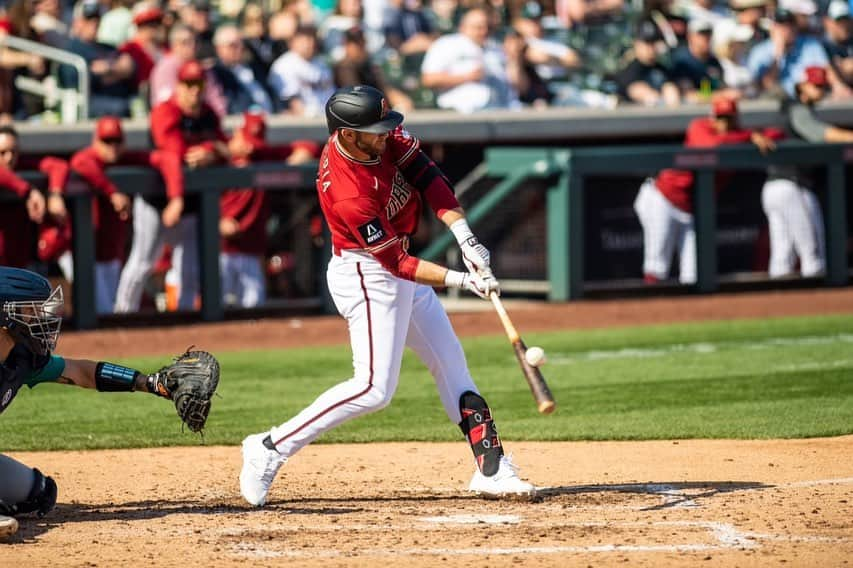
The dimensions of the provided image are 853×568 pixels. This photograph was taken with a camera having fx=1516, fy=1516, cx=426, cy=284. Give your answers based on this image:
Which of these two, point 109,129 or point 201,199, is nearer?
point 109,129

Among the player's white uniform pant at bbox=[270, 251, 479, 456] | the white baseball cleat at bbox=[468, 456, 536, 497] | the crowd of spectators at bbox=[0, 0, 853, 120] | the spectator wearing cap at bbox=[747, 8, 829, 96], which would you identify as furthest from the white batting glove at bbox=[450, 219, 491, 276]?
the spectator wearing cap at bbox=[747, 8, 829, 96]

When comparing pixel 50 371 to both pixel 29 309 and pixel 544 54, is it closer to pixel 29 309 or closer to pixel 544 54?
pixel 29 309

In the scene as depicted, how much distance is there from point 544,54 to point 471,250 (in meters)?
10.0

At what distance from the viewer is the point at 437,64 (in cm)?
1456

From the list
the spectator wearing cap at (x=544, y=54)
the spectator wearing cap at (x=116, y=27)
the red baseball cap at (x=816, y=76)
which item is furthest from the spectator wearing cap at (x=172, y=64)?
the red baseball cap at (x=816, y=76)

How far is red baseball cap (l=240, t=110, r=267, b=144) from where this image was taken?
12.6 m

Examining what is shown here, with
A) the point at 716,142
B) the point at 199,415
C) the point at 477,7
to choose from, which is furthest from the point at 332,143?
the point at 477,7

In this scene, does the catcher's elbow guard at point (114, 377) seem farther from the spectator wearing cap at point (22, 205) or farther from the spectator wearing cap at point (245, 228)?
the spectator wearing cap at point (245, 228)

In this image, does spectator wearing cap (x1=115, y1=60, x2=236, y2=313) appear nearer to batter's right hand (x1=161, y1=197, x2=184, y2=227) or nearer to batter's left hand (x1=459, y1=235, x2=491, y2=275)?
batter's right hand (x1=161, y1=197, x2=184, y2=227)

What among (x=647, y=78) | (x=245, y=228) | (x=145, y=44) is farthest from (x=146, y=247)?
(x=647, y=78)

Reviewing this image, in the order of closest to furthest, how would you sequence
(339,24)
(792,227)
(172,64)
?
(172,64)
(792,227)
(339,24)

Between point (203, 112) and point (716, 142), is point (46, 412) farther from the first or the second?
point (716, 142)

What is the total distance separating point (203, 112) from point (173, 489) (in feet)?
20.1

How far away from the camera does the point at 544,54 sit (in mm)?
15711
